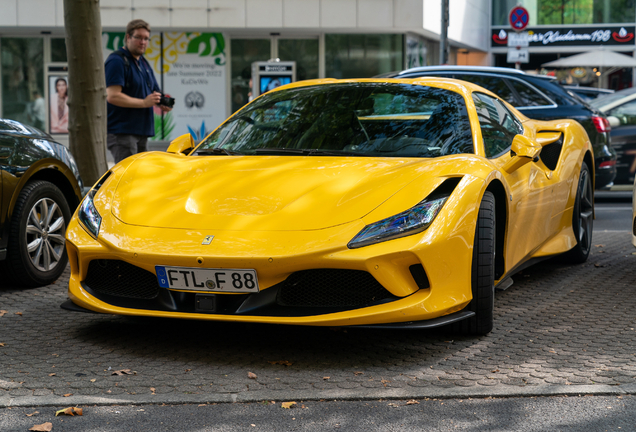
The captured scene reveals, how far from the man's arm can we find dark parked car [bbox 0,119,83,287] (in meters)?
1.47

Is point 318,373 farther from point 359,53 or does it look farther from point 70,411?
point 359,53

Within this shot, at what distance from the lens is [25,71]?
→ 2269 centimetres

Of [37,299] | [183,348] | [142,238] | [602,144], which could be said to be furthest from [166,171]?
[602,144]

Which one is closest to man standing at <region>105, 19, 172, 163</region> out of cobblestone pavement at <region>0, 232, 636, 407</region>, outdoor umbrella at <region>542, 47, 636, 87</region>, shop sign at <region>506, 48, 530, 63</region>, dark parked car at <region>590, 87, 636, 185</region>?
cobblestone pavement at <region>0, 232, 636, 407</region>

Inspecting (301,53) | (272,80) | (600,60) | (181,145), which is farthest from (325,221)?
(600,60)

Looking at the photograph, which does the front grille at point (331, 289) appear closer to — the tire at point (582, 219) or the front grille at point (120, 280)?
the front grille at point (120, 280)

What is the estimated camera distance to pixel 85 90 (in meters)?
7.65

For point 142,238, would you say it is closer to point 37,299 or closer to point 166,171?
point 166,171

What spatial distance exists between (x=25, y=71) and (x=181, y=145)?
19.2 meters

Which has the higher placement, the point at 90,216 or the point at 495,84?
the point at 495,84

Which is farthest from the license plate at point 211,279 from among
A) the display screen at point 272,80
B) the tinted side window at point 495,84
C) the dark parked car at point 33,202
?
the display screen at point 272,80

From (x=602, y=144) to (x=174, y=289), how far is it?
7.27 m

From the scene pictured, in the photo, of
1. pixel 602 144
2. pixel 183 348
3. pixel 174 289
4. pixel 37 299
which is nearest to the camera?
pixel 174 289

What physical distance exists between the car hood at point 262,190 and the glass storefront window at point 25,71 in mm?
19517
